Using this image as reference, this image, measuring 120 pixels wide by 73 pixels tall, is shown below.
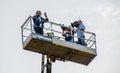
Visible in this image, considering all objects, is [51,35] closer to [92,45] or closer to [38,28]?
[38,28]

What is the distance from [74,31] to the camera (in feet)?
80.2

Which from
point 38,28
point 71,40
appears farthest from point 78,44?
point 38,28

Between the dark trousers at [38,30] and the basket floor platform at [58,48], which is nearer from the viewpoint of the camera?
the basket floor platform at [58,48]

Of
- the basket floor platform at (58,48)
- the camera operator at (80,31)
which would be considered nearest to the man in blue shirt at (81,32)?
the camera operator at (80,31)

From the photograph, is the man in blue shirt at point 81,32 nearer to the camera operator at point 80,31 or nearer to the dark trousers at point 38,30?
the camera operator at point 80,31

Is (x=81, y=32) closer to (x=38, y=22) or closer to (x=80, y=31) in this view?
(x=80, y=31)

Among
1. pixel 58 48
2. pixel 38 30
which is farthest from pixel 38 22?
pixel 58 48

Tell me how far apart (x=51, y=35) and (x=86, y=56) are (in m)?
2.21

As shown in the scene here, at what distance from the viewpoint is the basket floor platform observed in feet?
74.6

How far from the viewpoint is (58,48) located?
23.2 m

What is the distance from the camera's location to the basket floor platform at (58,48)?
895 inches

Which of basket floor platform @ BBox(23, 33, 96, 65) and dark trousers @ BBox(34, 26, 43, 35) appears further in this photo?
dark trousers @ BBox(34, 26, 43, 35)

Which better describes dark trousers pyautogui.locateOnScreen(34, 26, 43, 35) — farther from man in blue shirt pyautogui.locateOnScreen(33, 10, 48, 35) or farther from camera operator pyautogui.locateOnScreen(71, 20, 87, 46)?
camera operator pyautogui.locateOnScreen(71, 20, 87, 46)

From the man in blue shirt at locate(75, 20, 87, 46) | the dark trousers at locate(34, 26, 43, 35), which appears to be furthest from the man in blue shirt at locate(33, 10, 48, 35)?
the man in blue shirt at locate(75, 20, 87, 46)
